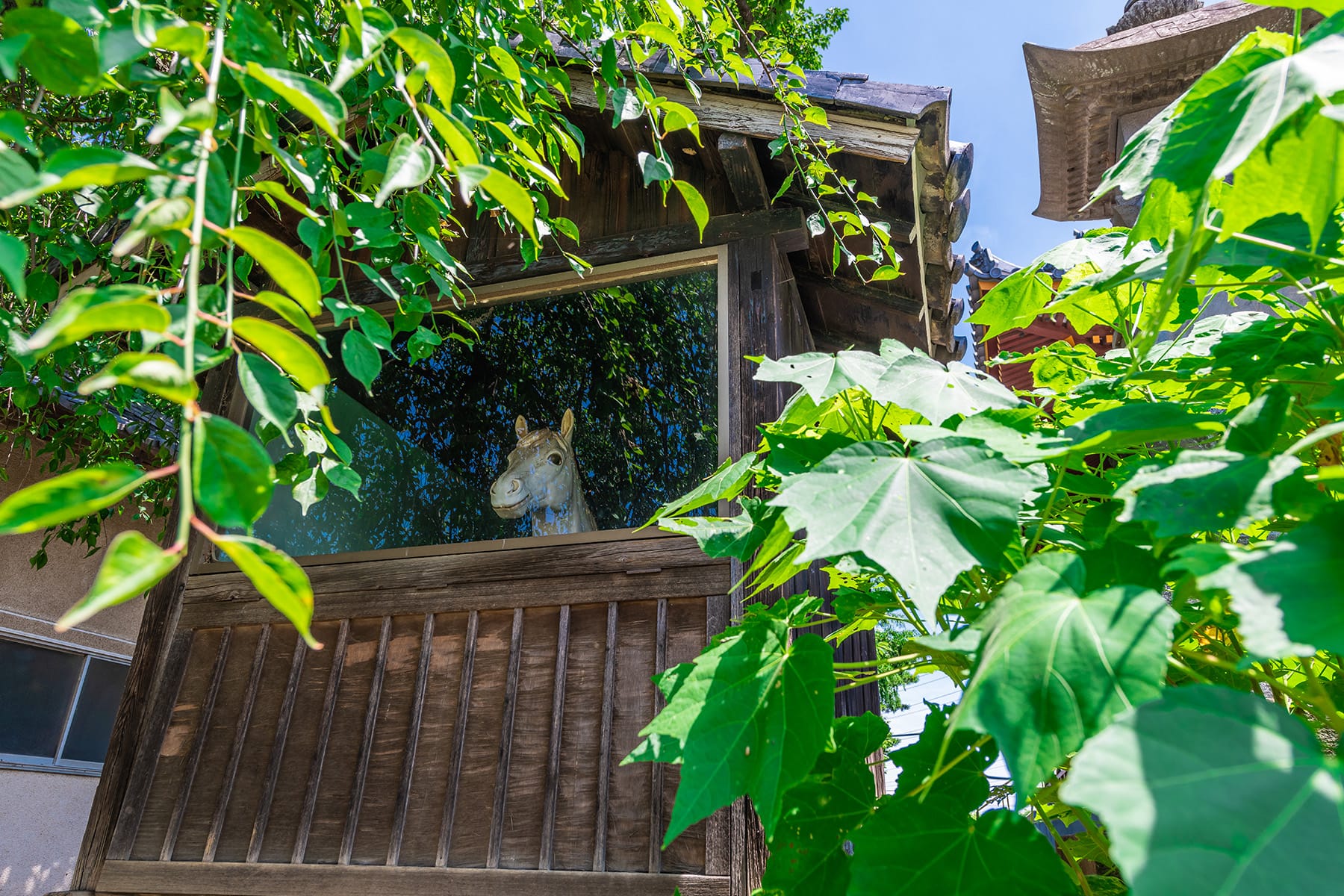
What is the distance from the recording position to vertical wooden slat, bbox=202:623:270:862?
8.16 ft

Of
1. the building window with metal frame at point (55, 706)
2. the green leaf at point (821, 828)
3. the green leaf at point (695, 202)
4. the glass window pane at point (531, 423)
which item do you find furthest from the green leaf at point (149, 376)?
the building window with metal frame at point (55, 706)

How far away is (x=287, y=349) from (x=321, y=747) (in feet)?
7.84

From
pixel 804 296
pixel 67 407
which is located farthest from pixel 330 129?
pixel 67 407

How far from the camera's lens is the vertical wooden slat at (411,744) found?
90.0 inches

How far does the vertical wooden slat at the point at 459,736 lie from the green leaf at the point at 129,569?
7.06 feet

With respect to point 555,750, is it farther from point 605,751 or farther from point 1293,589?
point 1293,589

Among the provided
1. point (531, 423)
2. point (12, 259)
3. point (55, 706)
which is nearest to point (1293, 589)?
point (12, 259)

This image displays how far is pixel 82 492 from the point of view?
41 centimetres

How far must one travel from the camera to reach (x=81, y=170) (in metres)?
0.44

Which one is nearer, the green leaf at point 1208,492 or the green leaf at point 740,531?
the green leaf at point 1208,492

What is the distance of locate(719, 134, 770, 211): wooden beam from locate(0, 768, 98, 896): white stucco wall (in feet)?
19.9

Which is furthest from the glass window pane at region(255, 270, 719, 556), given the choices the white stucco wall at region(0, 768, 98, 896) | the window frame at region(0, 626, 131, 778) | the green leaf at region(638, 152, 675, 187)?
the white stucco wall at region(0, 768, 98, 896)

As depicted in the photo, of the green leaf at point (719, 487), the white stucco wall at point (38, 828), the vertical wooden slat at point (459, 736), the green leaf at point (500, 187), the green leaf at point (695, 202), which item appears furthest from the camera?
the white stucco wall at point (38, 828)

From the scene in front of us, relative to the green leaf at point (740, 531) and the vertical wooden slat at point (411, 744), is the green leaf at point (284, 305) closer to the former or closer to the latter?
the green leaf at point (740, 531)
